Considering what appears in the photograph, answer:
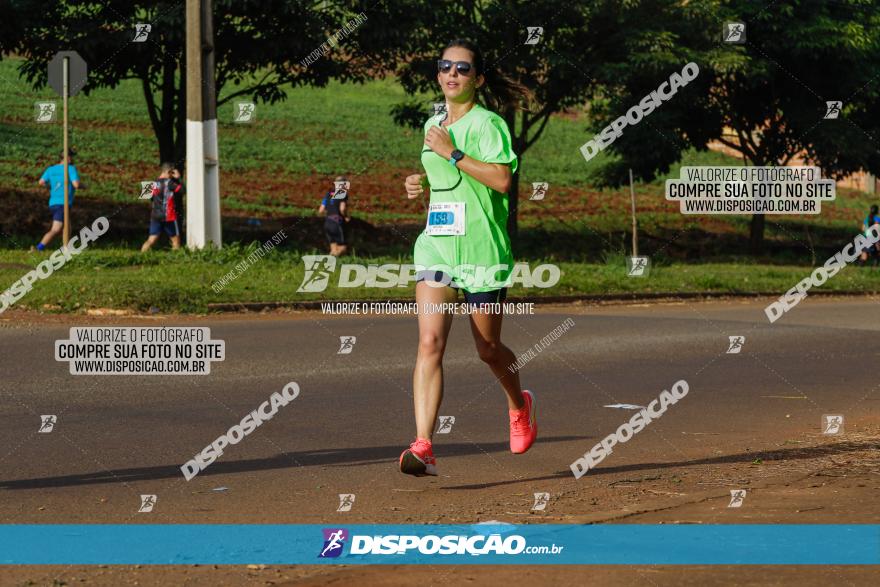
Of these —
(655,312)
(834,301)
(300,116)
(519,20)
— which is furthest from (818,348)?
(300,116)

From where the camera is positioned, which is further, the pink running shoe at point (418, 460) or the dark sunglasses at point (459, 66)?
the dark sunglasses at point (459, 66)

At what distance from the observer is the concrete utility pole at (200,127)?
20.6m

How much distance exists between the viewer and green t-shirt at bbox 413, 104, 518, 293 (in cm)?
693

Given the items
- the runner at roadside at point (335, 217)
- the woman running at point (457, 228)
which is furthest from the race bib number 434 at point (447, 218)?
the runner at roadside at point (335, 217)

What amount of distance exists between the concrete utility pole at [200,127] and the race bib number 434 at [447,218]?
14.2 meters

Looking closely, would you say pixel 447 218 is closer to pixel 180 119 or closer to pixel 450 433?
pixel 450 433

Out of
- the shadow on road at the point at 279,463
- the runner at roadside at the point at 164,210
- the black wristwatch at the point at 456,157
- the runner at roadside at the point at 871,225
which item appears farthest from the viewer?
the runner at roadside at the point at 871,225

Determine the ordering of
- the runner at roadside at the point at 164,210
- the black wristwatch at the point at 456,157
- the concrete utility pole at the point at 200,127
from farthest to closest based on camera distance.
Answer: the runner at roadside at the point at 164,210, the concrete utility pole at the point at 200,127, the black wristwatch at the point at 456,157

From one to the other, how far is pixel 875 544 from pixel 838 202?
56394 mm

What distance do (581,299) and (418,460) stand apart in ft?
44.2

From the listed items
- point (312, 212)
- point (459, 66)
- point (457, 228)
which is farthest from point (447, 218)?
point (312, 212)

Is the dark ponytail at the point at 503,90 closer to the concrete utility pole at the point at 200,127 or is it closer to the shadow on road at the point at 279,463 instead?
the shadow on road at the point at 279,463

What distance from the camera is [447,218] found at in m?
6.94

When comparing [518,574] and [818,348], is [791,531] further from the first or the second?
[818,348]
